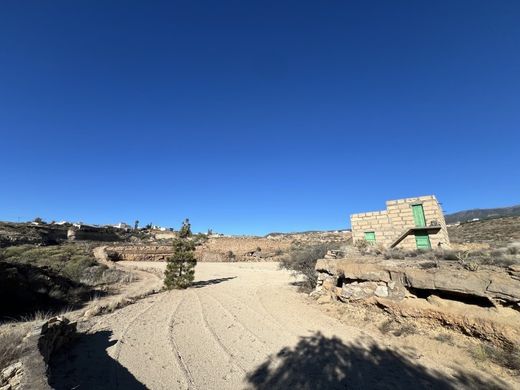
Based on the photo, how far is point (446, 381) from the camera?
4.98 meters

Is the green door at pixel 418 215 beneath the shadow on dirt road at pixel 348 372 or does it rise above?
above

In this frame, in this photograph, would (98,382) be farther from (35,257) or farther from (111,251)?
(111,251)

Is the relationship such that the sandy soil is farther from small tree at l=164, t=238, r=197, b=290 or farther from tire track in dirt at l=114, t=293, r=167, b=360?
small tree at l=164, t=238, r=197, b=290

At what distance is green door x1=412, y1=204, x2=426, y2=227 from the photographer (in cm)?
1660

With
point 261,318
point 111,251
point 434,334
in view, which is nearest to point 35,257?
point 111,251

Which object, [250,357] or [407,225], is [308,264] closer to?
[407,225]

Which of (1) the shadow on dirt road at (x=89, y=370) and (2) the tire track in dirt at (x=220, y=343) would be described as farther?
(2) the tire track in dirt at (x=220, y=343)

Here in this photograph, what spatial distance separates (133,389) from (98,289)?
39.4ft

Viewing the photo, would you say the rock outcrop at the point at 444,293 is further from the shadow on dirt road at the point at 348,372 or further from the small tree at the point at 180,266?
the small tree at the point at 180,266

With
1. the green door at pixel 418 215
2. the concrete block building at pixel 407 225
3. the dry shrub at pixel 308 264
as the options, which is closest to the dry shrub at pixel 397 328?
the dry shrub at pixel 308 264

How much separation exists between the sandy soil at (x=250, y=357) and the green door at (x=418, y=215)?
33.9 feet

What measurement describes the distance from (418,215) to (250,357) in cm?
1421

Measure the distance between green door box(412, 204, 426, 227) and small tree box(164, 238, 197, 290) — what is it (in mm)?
12621

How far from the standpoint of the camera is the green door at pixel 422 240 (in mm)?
16281
